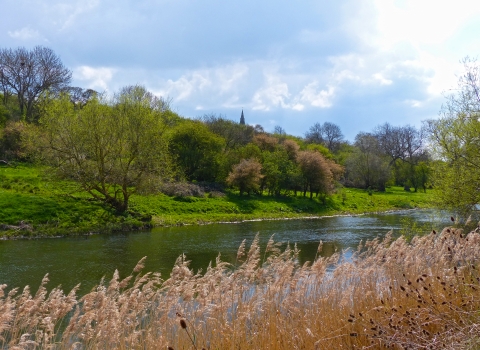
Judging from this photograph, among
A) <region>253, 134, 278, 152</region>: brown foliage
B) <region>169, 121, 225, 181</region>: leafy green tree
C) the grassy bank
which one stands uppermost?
<region>253, 134, 278, 152</region>: brown foliage

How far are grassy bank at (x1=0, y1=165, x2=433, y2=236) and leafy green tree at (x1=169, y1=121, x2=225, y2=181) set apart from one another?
4753 mm

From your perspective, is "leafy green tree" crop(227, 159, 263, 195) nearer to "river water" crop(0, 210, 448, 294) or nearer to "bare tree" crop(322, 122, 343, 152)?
"river water" crop(0, 210, 448, 294)

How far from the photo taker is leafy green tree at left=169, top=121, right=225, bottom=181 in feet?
155

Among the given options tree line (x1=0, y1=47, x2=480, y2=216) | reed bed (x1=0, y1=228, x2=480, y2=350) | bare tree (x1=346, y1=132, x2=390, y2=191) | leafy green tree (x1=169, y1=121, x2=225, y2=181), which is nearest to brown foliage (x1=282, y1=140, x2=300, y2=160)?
tree line (x1=0, y1=47, x2=480, y2=216)

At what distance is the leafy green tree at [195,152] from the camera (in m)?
47.2

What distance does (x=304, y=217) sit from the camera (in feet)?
135

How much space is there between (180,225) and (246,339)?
85.6 ft

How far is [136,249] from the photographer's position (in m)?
21.1

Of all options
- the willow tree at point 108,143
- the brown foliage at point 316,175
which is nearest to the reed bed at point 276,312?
the willow tree at point 108,143

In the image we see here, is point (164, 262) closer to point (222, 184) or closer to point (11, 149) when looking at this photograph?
point (222, 184)

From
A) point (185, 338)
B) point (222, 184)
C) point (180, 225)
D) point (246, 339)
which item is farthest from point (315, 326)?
point (222, 184)

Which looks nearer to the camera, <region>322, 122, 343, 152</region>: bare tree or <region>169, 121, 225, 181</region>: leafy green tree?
<region>169, 121, 225, 181</region>: leafy green tree

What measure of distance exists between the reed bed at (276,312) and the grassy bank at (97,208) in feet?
48.6

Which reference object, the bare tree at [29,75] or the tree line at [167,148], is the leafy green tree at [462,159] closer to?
the tree line at [167,148]
